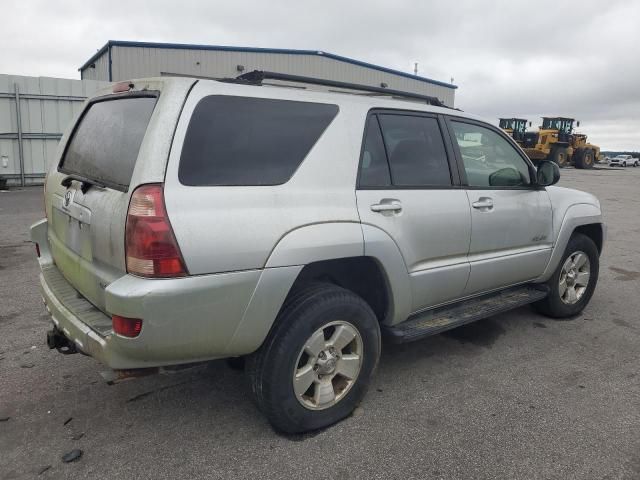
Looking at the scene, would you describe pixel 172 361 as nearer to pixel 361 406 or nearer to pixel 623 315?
pixel 361 406

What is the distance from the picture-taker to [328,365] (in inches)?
106

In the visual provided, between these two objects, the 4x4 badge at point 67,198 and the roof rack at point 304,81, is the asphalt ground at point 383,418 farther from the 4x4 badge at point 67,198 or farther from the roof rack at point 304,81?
the roof rack at point 304,81

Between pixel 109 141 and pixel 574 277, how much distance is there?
4.02 m

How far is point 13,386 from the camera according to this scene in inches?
124

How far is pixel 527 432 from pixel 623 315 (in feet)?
8.81

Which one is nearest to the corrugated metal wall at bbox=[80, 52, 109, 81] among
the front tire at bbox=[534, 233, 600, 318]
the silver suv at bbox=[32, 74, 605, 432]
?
the silver suv at bbox=[32, 74, 605, 432]

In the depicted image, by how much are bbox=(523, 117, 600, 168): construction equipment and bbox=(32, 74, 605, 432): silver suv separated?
27168 millimetres

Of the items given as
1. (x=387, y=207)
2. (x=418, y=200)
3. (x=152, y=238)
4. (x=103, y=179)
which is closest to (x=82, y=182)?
(x=103, y=179)

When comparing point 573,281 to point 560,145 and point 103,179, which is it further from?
point 560,145

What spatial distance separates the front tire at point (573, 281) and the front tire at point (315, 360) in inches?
92.7

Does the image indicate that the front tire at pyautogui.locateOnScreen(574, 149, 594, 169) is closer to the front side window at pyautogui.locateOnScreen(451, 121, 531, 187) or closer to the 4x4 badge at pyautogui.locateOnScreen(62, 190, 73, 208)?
the front side window at pyautogui.locateOnScreen(451, 121, 531, 187)

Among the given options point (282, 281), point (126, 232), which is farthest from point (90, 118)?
point (282, 281)

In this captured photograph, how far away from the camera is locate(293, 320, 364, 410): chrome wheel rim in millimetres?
2613

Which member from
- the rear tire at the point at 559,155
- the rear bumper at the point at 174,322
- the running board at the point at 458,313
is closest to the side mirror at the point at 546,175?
the running board at the point at 458,313
